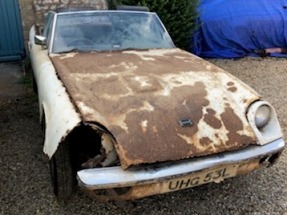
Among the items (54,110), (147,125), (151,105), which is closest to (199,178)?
(147,125)

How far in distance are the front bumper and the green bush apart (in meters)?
4.45

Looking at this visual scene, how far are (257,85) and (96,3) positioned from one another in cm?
340

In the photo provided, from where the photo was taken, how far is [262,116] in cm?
302

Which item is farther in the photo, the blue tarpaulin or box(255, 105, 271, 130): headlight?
the blue tarpaulin

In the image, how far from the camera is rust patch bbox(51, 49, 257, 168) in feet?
8.49

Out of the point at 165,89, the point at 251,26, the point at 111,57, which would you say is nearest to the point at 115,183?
the point at 165,89

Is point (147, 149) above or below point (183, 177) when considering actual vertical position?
above

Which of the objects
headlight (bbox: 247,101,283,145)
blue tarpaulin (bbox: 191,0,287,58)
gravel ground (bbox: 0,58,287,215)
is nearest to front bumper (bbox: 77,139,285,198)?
headlight (bbox: 247,101,283,145)

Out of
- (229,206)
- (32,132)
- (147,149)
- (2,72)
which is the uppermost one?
(147,149)

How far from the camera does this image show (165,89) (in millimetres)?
3061

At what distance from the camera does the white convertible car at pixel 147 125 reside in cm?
255

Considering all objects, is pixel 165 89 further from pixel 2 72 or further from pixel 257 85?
pixel 2 72

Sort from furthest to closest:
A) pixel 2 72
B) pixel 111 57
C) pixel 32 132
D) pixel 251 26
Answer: pixel 251 26
pixel 2 72
pixel 32 132
pixel 111 57

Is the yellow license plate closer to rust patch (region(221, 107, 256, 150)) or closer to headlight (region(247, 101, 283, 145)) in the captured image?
rust patch (region(221, 107, 256, 150))
